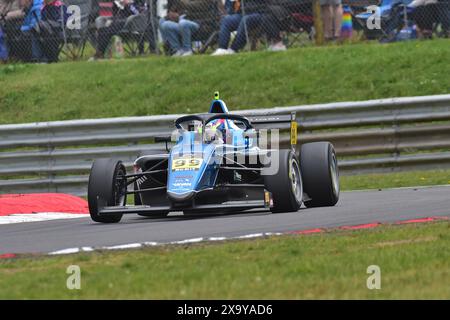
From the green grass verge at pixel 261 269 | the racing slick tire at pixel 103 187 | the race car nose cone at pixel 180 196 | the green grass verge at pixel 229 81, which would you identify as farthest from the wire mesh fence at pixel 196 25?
the green grass verge at pixel 261 269

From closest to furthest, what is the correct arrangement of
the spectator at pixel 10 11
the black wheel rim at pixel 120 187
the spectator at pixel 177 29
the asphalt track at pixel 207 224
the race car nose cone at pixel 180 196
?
the asphalt track at pixel 207 224 < the race car nose cone at pixel 180 196 < the black wheel rim at pixel 120 187 < the spectator at pixel 177 29 < the spectator at pixel 10 11

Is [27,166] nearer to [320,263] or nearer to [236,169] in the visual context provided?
[236,169]

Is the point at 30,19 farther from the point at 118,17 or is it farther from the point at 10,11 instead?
the point at 118,17

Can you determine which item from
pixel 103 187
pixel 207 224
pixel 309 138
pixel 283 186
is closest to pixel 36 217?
pixel 103 187

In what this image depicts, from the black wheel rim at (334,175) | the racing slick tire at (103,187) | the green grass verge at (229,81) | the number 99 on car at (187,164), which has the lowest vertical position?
the green grass verge at (229,81)

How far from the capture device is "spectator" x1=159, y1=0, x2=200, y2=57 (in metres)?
20.0

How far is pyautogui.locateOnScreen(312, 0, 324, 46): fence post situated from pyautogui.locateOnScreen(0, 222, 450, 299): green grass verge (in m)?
10.3

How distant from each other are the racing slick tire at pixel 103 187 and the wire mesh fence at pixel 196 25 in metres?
7.91

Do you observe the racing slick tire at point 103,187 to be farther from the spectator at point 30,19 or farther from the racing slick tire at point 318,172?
the spectator at point 30,19

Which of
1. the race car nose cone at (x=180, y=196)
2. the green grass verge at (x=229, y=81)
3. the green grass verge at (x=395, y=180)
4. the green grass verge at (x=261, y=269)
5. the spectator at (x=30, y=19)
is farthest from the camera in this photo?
the spectator at (x=30, y=19)

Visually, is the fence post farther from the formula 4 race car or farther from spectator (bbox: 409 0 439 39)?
the formula 4 race car

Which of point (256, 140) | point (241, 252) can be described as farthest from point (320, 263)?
point (256, 140)

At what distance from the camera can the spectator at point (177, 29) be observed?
1998 cm

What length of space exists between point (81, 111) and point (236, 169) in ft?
28.1
